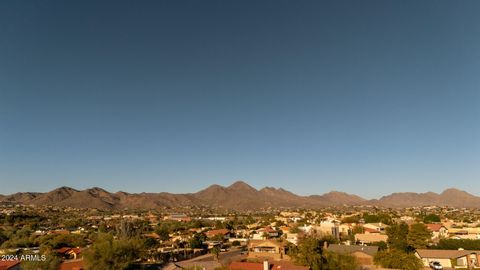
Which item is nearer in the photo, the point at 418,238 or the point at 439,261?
the point at 439,261

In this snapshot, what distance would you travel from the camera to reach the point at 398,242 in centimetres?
5972

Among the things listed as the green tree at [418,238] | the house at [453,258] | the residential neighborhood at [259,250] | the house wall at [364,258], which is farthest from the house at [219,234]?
the house at [453,258]

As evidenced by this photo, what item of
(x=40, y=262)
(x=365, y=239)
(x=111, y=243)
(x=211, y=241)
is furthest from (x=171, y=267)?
(x=365, y=239)

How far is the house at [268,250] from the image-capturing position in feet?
189

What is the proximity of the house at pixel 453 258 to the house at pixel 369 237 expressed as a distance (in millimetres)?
17554

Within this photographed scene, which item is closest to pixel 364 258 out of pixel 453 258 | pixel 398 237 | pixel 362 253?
pixel 362 253

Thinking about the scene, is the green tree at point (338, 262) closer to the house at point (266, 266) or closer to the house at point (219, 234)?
the house at point (266, 266)

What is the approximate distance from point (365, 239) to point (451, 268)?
954 inches

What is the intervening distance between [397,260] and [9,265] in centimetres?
4490

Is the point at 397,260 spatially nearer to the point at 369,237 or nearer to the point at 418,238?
the point at 418,238

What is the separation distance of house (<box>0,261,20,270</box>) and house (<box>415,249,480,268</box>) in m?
50.3

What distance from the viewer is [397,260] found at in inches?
1892

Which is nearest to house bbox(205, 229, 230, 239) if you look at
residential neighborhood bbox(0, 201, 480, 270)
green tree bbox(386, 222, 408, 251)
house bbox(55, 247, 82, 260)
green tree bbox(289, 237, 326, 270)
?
residential neighborhood bbox(0, 201, 480, 270)

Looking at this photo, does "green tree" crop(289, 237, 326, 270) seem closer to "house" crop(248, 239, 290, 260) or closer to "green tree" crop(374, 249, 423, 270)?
"green tree" crop(374, 249, 423, 270)
